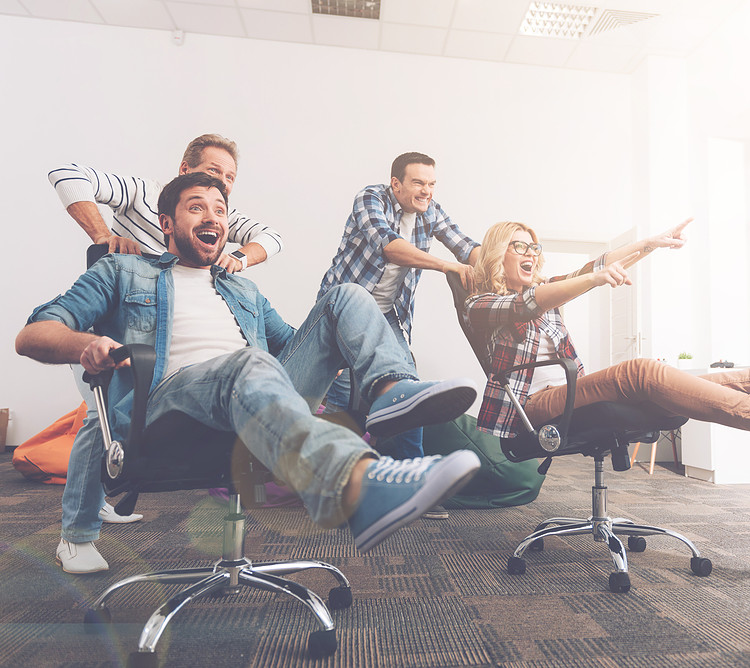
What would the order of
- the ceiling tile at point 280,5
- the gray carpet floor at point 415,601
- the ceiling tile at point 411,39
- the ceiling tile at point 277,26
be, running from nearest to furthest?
1. the gray carpet floor at point 415,601
2. the ceiling tile at point 280,5
3. the ceiling tile at point 277,26
4. the ceiling tile at point 411,39

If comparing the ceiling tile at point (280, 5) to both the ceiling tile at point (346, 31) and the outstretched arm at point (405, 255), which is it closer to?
the ceiling tile at point (346, 31)

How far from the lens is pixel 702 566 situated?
1.44 meters

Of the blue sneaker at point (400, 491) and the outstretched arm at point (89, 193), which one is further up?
the outstretched arm at point (89, 193)

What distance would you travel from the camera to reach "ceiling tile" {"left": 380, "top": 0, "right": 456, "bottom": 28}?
3639mm

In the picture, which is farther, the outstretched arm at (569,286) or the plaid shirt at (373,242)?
the plaid shirt at (373,242)

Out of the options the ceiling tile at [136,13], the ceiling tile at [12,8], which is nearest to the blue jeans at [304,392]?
the ceiling tile at [136,13]

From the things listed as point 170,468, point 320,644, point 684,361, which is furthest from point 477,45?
point 320,644

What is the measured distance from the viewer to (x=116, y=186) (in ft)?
7.14

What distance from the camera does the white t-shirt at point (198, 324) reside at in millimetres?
1193

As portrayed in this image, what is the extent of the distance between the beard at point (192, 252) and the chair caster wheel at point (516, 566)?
3.88ft

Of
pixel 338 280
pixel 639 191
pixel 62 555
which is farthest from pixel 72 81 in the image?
pixel 639 191

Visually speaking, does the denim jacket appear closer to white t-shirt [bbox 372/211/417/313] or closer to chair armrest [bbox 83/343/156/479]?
chair armrest [bbox 83/343/156/479]

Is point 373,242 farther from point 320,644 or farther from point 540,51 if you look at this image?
point 540,51

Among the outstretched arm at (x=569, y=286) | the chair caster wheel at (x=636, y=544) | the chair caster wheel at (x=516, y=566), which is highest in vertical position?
the outstretched arm at (x=569, y=286)
